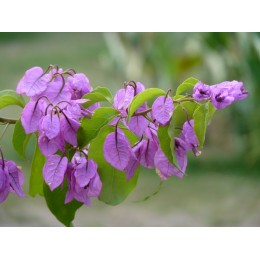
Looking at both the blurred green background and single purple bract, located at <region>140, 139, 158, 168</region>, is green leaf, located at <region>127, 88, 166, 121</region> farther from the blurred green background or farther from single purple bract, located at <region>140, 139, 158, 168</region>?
the blurred green background

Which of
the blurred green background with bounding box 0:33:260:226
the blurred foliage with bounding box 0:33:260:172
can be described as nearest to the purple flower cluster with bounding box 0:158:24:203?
the blurred foliage with bounding box 0:33:260:172

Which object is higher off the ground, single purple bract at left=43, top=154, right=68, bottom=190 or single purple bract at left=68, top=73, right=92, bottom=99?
single purple bract at left=68, top=73, right=92, bottom=99

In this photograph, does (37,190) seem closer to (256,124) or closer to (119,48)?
(256,124)

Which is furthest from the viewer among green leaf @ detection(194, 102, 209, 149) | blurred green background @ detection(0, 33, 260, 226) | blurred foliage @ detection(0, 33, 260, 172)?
blurred green background @ detection(0, 33, 260, 226)

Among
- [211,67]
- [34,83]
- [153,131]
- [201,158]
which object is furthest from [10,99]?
[201,158]

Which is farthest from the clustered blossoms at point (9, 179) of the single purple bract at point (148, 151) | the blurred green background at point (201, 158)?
the blurred green background at point (201, 158)

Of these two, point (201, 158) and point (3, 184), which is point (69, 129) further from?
point (201, 158)

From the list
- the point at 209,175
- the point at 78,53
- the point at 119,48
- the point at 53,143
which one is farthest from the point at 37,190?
the point at 78,53

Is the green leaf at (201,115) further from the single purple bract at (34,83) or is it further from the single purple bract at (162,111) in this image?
the single purple bract at (34,83)
